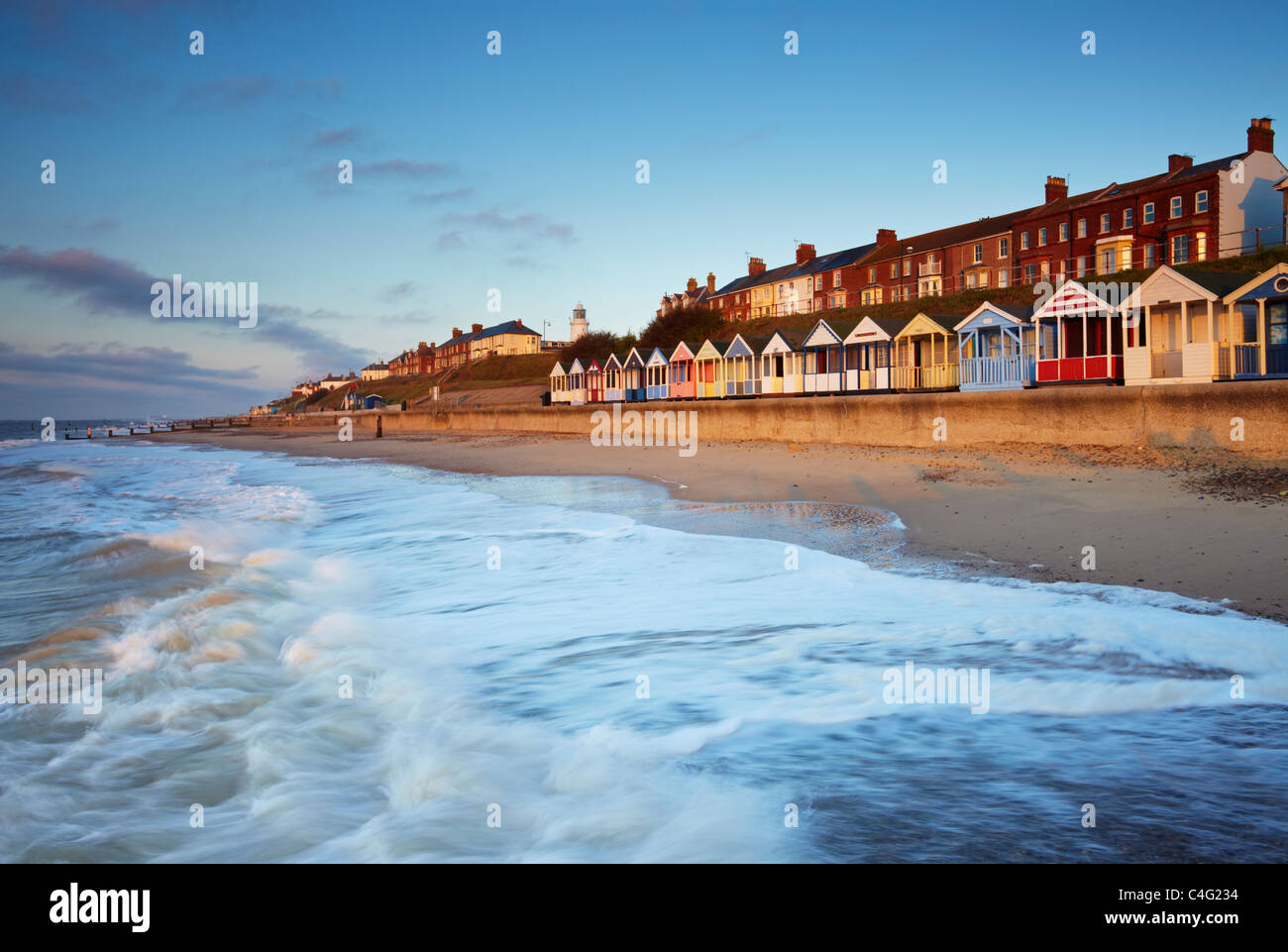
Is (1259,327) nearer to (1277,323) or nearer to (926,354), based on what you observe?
(1277,323)

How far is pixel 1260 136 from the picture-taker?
132 ft

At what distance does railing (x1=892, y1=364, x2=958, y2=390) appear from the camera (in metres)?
26.4

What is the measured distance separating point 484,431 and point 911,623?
4095 centimetres

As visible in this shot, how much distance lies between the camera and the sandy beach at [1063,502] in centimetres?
755

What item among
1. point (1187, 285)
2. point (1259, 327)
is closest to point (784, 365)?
point (1187, 285)

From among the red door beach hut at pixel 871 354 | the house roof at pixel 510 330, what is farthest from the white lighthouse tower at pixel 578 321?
the red door beach hut at pixel 871 354

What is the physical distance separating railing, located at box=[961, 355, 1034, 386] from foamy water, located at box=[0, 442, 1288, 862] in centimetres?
1528

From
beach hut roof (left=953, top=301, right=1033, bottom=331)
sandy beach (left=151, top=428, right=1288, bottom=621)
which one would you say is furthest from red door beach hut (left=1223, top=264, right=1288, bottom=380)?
sandy beach (left=151, top=428, right=1288, bottom=621)

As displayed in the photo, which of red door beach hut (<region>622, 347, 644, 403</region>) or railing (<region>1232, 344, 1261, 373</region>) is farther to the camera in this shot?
red door beach hut (<region>622, 347, 644, 403</region>)

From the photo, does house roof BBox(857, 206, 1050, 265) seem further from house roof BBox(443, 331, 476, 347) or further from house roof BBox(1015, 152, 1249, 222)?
house roof BBox(443, 331, 476, 347)

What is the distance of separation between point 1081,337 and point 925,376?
571 cm

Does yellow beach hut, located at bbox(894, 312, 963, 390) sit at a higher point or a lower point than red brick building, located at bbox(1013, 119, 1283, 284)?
lower

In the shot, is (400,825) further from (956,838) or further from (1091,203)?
(1091,203)
